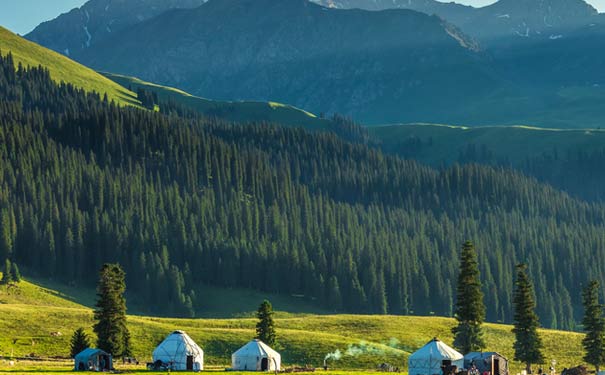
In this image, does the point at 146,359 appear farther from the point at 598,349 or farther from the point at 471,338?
the point at 598,349

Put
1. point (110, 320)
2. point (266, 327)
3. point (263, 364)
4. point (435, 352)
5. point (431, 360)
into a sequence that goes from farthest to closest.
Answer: point (266, 327) → point (110, 320) → point (263, 364) → point (435, 352) → point (431, 360)

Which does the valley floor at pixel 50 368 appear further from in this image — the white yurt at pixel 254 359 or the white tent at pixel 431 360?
the white yurt at pixel 254 359

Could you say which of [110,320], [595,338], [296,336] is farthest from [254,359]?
[595,338]

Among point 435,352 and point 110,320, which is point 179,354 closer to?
point 110,320

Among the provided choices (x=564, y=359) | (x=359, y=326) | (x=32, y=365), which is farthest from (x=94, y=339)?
(x=564, y=359)

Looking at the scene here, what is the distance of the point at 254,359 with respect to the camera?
412 ft

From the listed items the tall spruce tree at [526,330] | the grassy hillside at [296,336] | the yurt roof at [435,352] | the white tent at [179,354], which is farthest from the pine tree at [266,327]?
the tall spruce tree at [526,330]

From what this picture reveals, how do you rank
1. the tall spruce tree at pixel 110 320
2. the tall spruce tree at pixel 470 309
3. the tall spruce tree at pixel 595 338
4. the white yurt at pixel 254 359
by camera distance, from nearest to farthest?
the white yurt at pixel 254 359 < the tall spruce tree at pixel 110 320 < the tall spruce tree at pixel 470 309 < the tall spruce tree at pixel 595 338

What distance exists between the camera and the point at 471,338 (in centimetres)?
14150

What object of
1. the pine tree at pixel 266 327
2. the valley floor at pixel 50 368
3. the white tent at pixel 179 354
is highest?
the pine tree at pixel 266 327

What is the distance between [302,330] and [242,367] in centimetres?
4336

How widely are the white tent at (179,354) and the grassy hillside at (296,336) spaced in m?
15.0

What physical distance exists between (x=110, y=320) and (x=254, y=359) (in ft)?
66.5

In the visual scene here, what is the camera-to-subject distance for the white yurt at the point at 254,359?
125 meters
